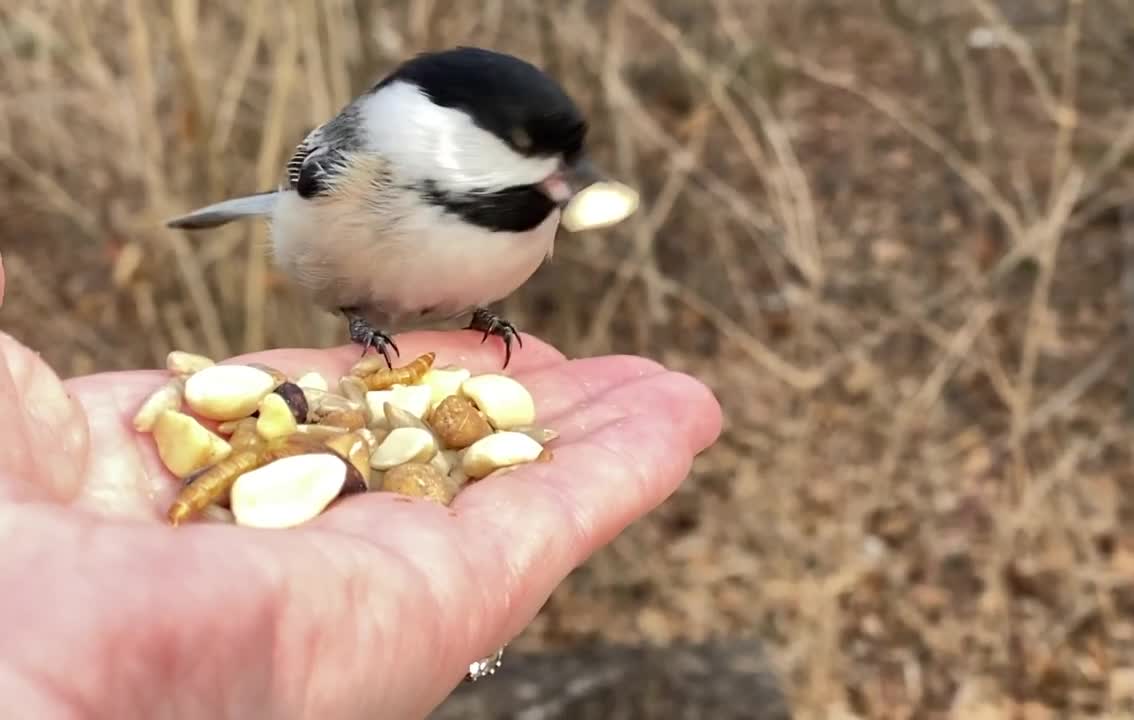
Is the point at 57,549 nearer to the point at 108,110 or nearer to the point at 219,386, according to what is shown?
the point at 219,386

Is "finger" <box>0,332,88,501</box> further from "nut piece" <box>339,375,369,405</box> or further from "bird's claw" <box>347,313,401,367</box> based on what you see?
"bird's claw" <box>347,313,401,367</box>

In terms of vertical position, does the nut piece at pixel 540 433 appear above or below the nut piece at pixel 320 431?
below

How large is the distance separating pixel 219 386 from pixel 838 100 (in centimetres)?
265

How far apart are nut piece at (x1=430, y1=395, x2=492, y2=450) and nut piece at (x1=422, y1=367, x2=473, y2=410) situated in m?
0.05

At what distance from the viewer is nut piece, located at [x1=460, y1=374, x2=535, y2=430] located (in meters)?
1.01

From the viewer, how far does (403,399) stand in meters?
1.04

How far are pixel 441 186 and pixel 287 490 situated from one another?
37 cm

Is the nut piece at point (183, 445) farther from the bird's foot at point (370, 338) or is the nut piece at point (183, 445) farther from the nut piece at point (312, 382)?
the bird's foot at point (370, 338)

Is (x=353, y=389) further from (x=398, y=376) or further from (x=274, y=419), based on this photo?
(x=274, y=419)

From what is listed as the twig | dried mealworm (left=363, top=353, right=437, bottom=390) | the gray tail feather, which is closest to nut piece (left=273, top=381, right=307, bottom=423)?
dried mealworm (left=363, top=353, right=437, bottom=390)

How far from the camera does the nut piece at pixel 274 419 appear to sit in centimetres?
91

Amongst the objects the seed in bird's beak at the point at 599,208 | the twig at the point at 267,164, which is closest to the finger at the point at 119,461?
the seed in bird's beak at the point at 599,208

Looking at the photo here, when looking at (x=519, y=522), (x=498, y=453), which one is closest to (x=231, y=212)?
(x=498, y=453)

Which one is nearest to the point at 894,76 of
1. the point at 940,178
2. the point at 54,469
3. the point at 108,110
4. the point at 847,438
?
the point at 940,178
